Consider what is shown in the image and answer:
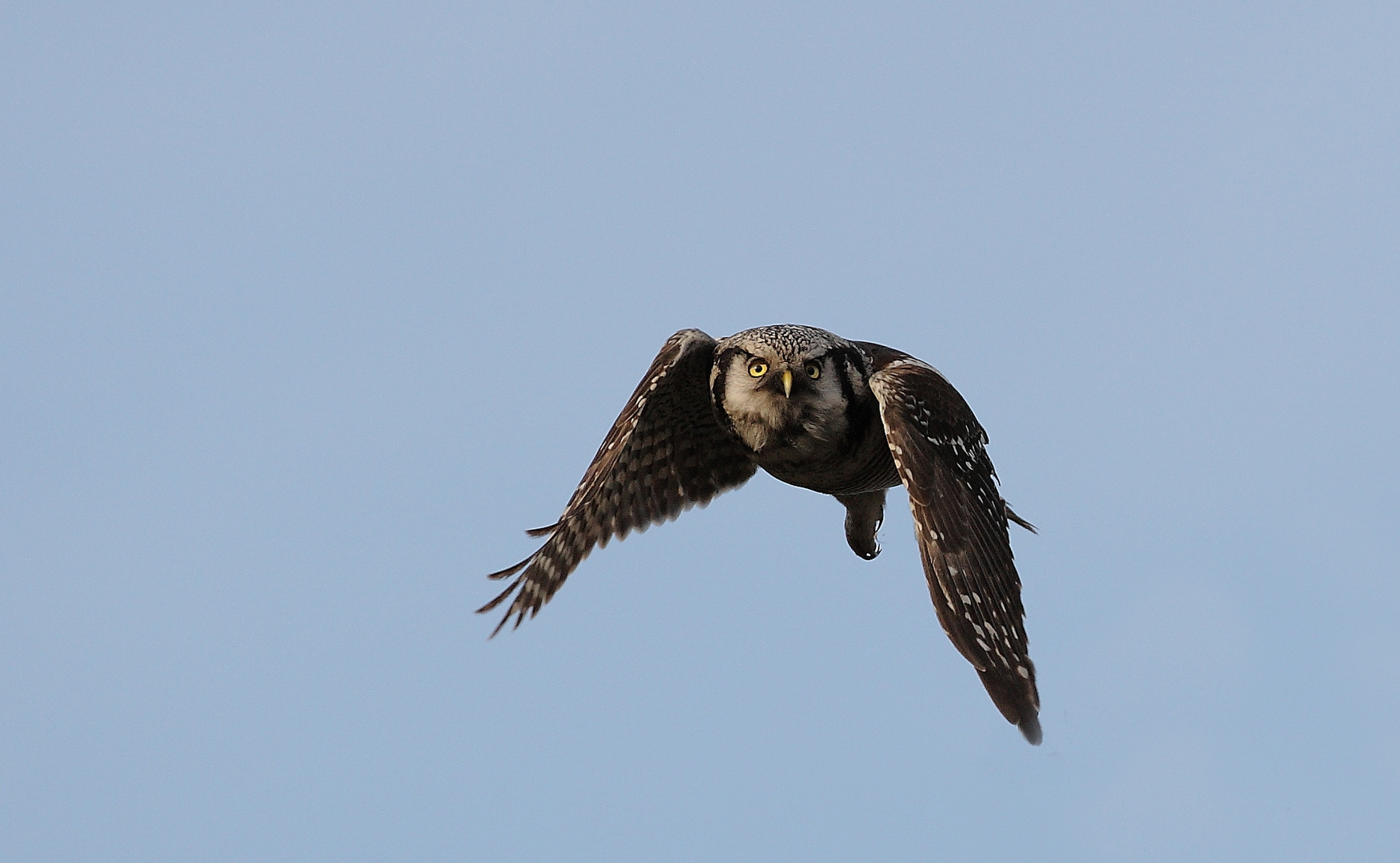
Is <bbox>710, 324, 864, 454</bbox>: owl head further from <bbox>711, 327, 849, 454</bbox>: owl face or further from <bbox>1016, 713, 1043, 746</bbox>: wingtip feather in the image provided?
<bbox>1016, 713, 1043, 746</bbox>: wingtip feather

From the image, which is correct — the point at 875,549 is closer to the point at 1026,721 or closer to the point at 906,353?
the point at 906,353

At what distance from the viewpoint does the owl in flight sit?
746 cm

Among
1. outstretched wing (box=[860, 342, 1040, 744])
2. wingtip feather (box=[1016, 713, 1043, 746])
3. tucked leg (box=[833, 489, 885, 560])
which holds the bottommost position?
wingtip feather (box=[1016, 713, 1043, 746])

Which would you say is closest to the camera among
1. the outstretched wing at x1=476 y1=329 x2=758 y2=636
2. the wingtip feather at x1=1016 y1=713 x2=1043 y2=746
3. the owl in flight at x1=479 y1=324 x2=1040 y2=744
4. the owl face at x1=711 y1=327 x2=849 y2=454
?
the wingtip feather at x1=1016 y1=713 x2=1043 y2=746

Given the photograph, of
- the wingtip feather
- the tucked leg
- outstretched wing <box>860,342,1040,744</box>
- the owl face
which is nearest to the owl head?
the owl face

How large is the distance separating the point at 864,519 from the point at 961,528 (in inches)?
115

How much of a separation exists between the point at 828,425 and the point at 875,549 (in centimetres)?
247

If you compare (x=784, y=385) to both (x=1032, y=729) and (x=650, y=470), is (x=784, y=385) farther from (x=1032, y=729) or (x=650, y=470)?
(x=1032, y=729)

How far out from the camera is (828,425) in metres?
8.68

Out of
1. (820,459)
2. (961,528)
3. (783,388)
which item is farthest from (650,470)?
(961,528)

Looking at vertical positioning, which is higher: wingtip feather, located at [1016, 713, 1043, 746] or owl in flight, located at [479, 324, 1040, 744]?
owl in flight, located at [479, 324, 1040, 744]

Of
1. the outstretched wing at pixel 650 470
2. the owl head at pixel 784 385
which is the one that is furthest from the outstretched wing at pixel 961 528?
the outstretched wing at pixel 650 470

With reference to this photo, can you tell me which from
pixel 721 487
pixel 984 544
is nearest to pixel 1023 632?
pixel 984 544

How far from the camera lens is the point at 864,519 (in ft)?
34.7
